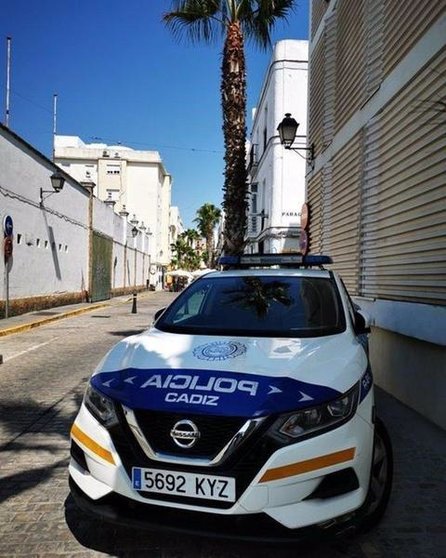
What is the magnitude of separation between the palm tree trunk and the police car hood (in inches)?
326

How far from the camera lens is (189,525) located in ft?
8.54

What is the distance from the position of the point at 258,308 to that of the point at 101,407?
161cm

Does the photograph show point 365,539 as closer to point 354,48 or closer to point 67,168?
point 354,48

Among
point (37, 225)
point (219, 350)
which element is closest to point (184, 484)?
point (219, 350)

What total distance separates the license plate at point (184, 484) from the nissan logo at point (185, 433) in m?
0.14

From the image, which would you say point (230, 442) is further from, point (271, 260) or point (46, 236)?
point (46, 236)

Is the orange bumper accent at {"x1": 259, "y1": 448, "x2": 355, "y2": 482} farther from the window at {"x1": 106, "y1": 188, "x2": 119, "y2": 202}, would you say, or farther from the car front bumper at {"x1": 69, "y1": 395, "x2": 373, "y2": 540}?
the window at {"x1": 106, "y1": 188, "x2": 119, "y2": 202}

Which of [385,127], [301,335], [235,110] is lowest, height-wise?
[301,335]

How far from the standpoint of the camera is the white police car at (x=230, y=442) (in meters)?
2.56

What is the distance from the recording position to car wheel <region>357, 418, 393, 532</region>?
10.7ft

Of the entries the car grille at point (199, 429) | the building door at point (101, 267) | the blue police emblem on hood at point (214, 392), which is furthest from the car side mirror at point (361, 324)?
the building door at point (101, 267)

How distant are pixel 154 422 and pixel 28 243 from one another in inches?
684

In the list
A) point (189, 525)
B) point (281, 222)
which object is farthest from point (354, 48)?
point (281, 222)

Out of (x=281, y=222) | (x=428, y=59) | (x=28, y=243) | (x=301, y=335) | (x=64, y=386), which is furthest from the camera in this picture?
(x=281, y=222)
